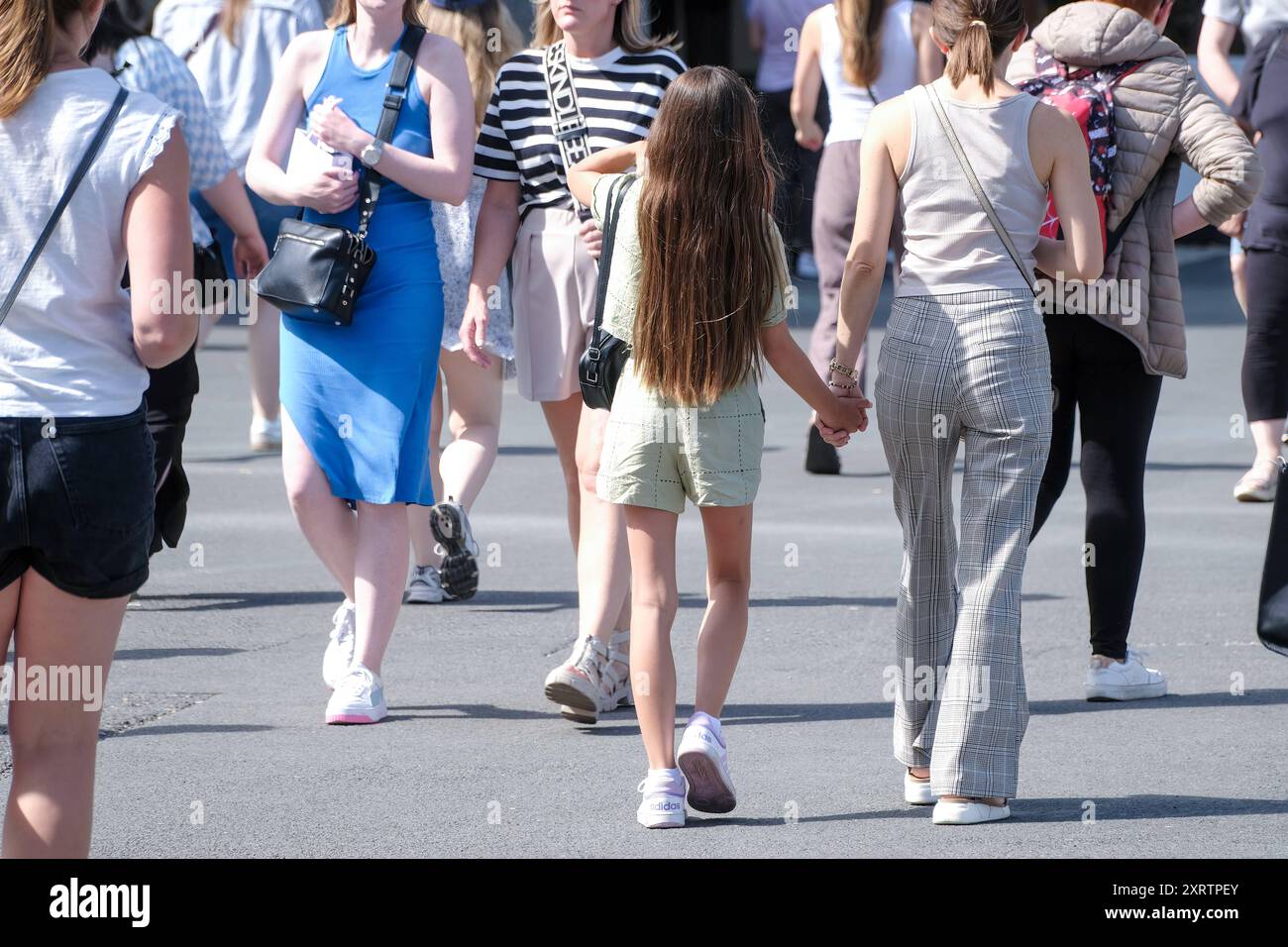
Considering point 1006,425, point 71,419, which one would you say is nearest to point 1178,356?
point 1006,425

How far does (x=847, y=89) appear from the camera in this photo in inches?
376

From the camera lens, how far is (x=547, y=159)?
5.62 metres

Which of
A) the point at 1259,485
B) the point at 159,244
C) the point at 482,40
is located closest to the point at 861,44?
the point at 1259,485

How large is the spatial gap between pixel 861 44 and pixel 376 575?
488 cm

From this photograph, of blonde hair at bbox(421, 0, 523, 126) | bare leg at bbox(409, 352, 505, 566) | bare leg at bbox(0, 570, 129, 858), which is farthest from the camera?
bare leg at bbox(409, 352, 505, 566)

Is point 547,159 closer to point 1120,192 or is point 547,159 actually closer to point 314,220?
point 314,220

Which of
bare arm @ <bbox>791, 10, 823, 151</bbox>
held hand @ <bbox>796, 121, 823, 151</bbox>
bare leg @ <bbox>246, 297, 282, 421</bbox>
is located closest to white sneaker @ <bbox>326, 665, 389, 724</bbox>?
bare leg @ <bbox>246, 297, 282, 421</bbox>

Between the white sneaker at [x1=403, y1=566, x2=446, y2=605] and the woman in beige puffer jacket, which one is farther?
the white sneaker at [x1=403, y1=566, x2=446, y2=605]

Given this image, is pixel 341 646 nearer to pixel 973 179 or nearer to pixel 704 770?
pixel 704 770

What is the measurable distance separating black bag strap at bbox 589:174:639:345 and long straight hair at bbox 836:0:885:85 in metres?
5.03

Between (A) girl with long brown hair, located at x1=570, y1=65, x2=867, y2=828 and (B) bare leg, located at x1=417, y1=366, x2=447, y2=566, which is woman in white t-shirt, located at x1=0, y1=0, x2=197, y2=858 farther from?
(B) bare leg, located at x1=417, y1=366, x2=447, y2=566

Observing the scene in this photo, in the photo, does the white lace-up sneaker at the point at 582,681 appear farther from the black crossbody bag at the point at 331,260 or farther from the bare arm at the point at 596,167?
the bare arm at the point at 596,167

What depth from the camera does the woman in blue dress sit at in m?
5.45

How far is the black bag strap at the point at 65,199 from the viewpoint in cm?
335
